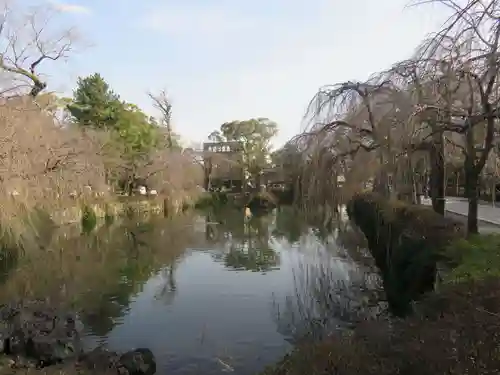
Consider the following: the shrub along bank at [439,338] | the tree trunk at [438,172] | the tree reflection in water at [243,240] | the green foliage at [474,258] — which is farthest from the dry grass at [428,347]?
the tree reflection in water at [243,240]

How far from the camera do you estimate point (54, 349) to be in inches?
260

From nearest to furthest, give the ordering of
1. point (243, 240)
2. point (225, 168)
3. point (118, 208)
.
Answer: point (243, 240), point (118, 208), point (225, 168)

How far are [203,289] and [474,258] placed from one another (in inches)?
269

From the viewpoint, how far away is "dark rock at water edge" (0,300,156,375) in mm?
6051

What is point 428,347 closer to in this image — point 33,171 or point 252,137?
point 33,171

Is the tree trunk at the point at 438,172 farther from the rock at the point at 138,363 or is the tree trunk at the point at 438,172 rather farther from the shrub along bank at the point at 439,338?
the rock at the point at 138,363

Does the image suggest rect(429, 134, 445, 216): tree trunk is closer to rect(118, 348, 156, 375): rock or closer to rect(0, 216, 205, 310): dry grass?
rect(118, 348, 156, 375): rock

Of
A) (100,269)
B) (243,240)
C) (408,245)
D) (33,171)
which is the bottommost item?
(100,269)

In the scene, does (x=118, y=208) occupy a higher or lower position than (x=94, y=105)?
lower

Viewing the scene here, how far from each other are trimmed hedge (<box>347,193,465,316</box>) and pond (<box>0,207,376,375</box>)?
30.1 inches

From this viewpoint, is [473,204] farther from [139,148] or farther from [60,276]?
[139,148]

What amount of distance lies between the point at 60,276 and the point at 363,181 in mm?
7795

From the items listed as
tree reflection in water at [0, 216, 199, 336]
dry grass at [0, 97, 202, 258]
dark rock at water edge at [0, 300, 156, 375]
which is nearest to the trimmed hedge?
dark rock at water edge at [0, 300, 156, 375]

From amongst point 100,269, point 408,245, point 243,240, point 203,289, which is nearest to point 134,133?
point 243,240
